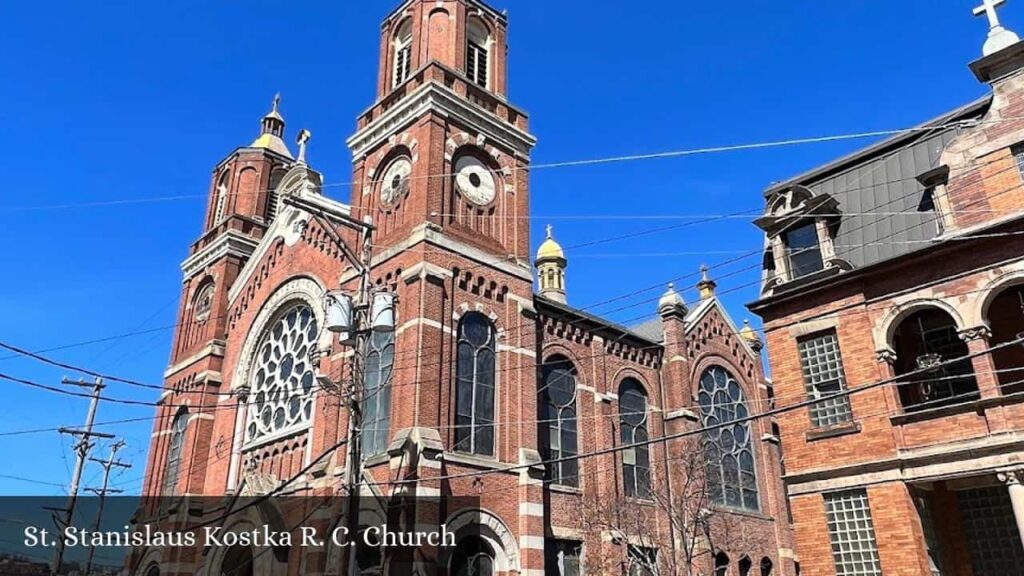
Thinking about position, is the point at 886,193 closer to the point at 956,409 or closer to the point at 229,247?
the point at 956,409

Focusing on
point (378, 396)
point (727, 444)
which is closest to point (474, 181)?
point (378, 396)

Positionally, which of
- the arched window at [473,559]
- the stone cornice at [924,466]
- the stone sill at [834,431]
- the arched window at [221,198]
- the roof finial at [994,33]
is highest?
the arched window at [221,198]

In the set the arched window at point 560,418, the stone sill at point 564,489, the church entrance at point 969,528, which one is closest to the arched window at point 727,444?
the arched window at point 560,418

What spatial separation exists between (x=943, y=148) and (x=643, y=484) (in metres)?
15.9

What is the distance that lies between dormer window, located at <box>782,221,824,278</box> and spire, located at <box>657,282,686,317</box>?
11920mm

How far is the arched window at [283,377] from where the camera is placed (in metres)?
26.8

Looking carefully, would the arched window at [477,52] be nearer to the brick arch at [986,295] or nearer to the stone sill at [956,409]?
the brick arch at [986,295]

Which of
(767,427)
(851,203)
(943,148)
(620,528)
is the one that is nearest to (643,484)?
(620,528)

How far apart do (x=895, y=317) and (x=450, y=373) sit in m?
11.6

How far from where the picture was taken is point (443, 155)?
24797 mm

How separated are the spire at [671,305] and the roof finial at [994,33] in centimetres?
1591

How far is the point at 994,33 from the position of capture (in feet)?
58.3

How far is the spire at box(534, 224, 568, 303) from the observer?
4744 centimetres

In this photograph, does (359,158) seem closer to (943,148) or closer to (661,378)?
(661,378)
